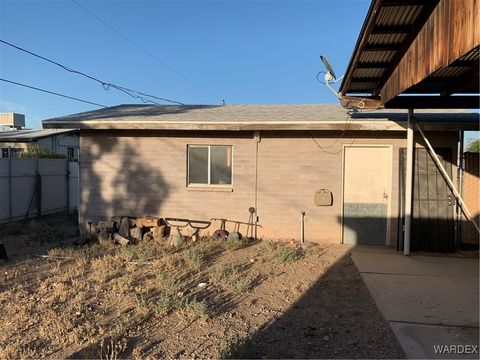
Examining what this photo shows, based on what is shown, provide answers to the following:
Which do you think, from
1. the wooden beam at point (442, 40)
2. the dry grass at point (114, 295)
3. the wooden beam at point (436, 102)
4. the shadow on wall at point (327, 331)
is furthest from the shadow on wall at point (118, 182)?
the wooden beam at point (442, 40)

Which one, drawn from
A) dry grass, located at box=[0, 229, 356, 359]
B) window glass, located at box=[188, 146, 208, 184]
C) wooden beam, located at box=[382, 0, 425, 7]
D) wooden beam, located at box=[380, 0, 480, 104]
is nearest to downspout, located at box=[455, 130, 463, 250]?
dry grass, located at box=[0, 229, 356, 359]

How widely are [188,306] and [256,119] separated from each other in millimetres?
5524

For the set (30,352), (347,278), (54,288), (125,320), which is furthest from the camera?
(347,278)

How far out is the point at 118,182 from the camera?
10.5 meters

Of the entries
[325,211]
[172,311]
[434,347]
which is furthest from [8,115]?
[434,347]

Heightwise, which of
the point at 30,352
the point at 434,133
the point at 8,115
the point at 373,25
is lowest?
the point at 30,352

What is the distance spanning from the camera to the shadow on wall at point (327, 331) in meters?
4.25

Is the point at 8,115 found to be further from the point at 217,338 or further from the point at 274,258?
the point at 217,338

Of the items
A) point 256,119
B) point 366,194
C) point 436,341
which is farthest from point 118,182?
point 436,341

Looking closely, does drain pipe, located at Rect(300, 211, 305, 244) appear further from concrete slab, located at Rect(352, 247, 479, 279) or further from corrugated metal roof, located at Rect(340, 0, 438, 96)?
corrugated metal roof, located at Rect(340, 0, 438, 96)

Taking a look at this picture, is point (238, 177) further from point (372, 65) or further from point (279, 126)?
point (372, 65)

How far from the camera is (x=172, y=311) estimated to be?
209 inches

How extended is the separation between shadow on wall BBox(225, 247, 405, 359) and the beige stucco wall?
347cm

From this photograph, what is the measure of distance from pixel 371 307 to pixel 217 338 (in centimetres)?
215
